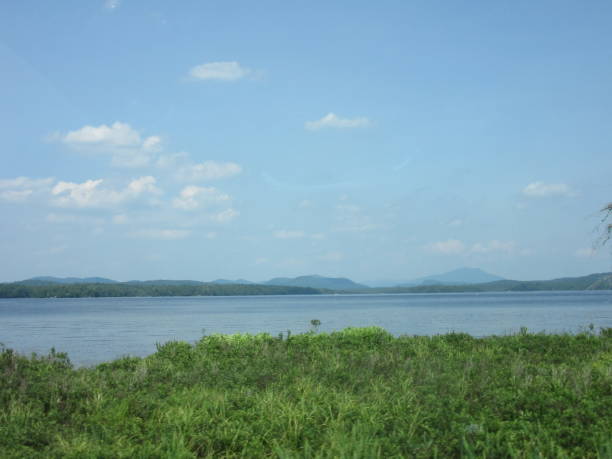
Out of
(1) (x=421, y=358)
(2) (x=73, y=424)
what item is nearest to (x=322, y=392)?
(2) (x=73, y=424)

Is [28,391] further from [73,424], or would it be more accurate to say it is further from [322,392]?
[322,392]

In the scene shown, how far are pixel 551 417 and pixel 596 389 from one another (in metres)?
2.30

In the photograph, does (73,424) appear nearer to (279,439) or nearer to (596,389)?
(279,439)

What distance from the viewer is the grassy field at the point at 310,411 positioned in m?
6.78

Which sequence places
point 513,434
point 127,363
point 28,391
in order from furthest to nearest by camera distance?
point 127,363
point 28,391
point 513,434

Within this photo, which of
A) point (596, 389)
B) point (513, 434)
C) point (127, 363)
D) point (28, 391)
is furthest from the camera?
point (127, 363)

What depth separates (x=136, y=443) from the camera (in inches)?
295

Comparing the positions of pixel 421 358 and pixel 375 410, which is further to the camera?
pixel 421 358

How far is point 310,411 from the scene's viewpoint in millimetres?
8398

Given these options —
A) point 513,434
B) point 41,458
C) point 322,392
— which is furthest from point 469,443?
point 41,458

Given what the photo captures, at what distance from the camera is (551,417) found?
7.55m

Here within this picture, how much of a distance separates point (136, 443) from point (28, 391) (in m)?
3.84

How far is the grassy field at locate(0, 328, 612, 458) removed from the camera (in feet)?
22.2

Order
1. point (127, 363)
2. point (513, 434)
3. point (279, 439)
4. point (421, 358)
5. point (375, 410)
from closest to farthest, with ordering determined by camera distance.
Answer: point (513, 434) < point (279, 439) < point (375, 410) < point (421, 358) < point (127, 363)
